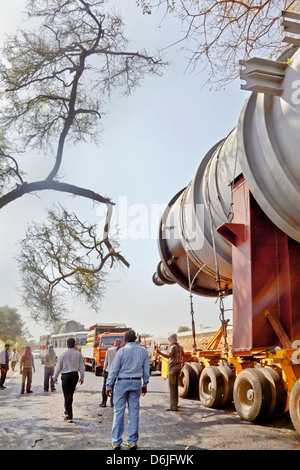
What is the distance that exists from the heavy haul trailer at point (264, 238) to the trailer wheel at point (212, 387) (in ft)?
0.06

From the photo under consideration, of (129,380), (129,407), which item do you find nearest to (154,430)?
(129,407)

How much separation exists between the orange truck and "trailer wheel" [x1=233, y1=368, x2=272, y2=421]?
1095 cm

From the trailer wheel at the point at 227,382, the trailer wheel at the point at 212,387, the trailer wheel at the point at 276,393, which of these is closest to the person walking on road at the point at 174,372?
the trailer wheel at the point at 212,387

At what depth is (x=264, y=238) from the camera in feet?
23.9

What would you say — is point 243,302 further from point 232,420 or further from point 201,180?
point 201,180

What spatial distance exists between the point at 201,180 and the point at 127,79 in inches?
147

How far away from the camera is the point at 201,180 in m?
10.3

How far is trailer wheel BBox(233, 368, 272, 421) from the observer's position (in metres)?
6.52

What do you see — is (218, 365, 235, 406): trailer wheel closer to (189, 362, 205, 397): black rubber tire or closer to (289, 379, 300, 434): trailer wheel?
(189, 362, 205, 397): black rubber tire

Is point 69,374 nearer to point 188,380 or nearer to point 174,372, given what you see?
point 174,372

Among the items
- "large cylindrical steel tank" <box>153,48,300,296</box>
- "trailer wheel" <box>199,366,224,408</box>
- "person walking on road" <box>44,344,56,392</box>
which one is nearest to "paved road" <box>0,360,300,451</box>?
"trailer wheel" <box>199,366,224,408</box>

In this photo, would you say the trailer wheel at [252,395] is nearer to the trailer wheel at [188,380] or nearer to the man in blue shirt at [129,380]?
the man in blue shirt at [129,380]

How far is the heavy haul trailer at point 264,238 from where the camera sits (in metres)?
6.19
